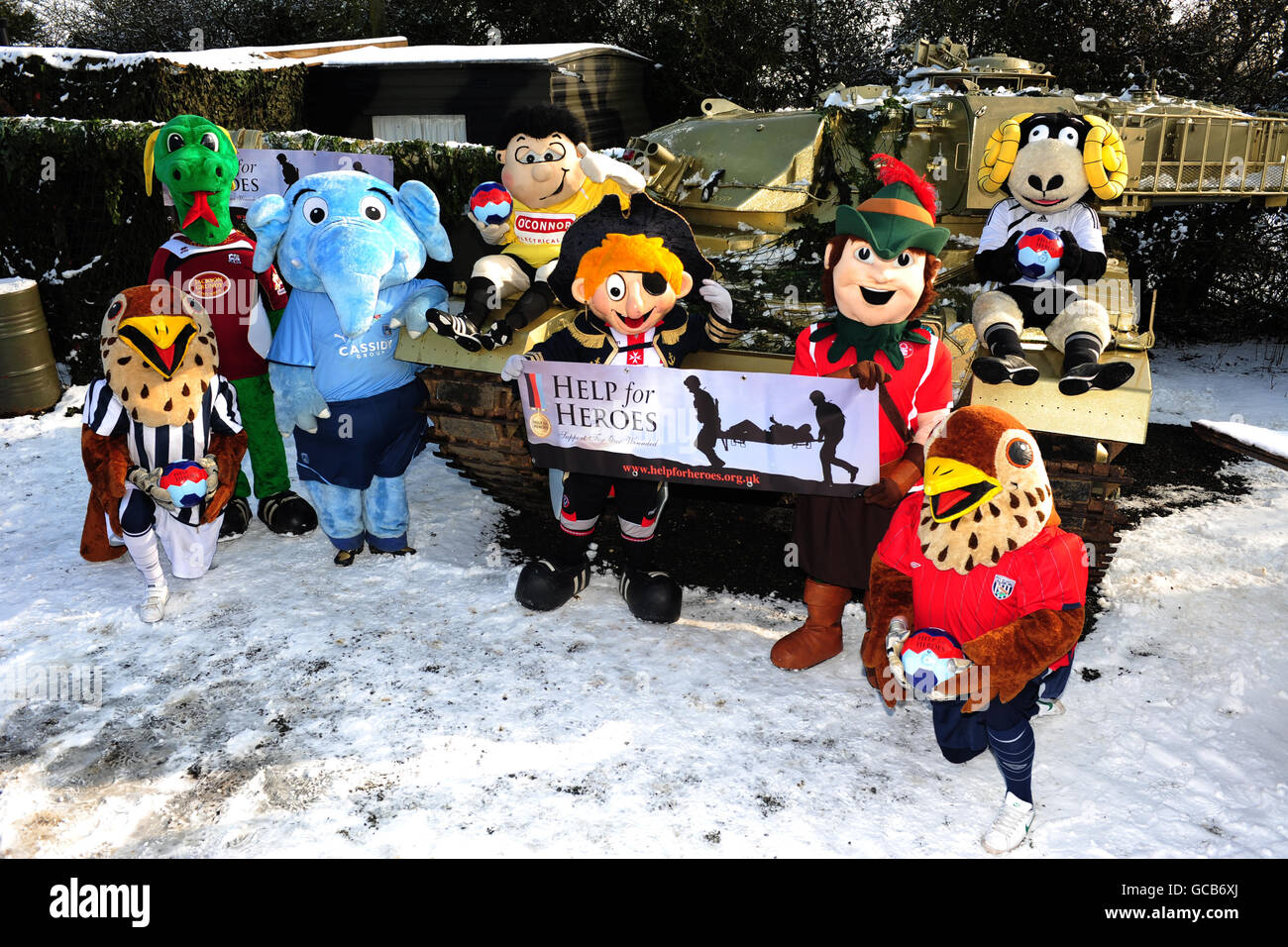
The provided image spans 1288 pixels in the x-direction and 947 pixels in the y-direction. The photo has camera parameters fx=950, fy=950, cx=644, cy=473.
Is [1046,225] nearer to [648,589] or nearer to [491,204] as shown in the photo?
[648,589]

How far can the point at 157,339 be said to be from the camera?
392 centimetres

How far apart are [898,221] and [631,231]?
107 centimetres

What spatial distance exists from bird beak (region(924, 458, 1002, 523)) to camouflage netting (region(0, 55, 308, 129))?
9775 mm

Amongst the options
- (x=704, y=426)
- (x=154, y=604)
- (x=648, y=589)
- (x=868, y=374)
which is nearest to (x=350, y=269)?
(x=704, y=426)

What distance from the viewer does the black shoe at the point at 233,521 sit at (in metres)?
5.08

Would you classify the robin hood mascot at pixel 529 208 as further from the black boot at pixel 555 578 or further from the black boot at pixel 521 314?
the black boot at pixel 555 578

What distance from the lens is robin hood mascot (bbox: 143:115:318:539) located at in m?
4.54

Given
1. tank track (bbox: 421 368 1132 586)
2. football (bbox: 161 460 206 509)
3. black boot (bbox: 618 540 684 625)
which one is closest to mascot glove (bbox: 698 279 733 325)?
tank track (bbox: 421 368 1132 586)

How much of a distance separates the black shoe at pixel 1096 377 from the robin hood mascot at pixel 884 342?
1.34 ft

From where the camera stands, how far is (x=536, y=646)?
4094mm

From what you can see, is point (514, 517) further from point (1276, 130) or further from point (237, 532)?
point (1276, 130)

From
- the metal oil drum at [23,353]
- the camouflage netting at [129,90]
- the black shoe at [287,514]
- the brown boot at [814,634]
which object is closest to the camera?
the brown boot at [814,634]

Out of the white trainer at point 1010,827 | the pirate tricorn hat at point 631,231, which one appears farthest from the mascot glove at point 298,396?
the white trainer at point 1010,827

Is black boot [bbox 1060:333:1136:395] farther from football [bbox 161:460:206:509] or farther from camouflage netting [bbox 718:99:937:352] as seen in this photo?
football [bbox 161:460:206:509]
